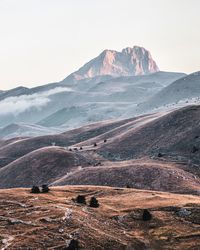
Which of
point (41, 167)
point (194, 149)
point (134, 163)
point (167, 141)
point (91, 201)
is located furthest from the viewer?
point (41, 167)

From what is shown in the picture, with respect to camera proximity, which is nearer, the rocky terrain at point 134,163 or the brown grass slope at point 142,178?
the brown grass slope at point 142,178

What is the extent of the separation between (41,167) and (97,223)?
115388mm

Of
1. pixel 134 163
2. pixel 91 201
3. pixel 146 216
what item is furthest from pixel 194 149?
pixel 146 216

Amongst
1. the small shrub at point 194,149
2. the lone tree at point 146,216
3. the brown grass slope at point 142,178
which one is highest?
the small shrub at point 194,149

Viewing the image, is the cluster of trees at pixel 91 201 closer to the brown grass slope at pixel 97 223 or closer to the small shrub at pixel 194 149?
the brown grass slope at pixel 97 223

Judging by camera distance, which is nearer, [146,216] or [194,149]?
[146,216]

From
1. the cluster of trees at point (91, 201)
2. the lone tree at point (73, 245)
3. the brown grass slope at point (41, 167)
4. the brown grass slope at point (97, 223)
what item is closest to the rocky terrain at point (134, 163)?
the brown grass slope at point (41, 167)

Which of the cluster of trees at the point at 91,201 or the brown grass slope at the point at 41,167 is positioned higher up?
the cluster of trees at the point at 91,201

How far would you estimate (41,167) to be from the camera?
569ft

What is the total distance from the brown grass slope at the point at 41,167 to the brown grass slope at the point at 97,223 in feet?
287

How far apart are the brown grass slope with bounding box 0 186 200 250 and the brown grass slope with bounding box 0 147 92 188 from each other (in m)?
87.4

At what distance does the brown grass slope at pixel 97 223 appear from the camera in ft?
177

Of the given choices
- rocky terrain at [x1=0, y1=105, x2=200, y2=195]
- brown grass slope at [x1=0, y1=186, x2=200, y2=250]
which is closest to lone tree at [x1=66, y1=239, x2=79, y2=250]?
brown grass slope at [x1=0, y1=186, x2=200, y2=250]

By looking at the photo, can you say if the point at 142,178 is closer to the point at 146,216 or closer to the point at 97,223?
the point at 146,216
